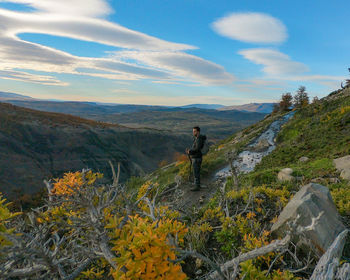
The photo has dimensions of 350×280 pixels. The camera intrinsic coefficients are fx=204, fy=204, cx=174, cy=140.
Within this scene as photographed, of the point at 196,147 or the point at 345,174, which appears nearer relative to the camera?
the point at 345,174

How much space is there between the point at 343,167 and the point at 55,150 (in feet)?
168

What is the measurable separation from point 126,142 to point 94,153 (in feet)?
49.5

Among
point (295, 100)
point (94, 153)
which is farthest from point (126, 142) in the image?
point (295, 100)

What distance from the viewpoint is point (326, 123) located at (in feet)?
46.6

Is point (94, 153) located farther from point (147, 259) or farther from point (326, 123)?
point (147, 259)

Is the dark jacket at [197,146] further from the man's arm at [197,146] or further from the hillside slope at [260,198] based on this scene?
the hillside slope at [260,198]

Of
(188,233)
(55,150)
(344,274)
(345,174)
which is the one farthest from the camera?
(55,150)

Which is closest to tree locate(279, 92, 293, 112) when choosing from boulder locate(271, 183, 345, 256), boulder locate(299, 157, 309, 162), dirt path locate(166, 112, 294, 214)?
dirt path locate(166, 112, 294, 214)

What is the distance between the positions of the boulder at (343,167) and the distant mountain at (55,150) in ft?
119

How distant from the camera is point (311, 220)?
3309mm

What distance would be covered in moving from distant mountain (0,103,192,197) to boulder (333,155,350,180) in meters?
36.2

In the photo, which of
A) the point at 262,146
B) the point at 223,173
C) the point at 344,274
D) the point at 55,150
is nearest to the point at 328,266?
the point at 344,274

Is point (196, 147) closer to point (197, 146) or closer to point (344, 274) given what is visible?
point (197, 146)

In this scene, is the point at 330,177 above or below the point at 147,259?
below
